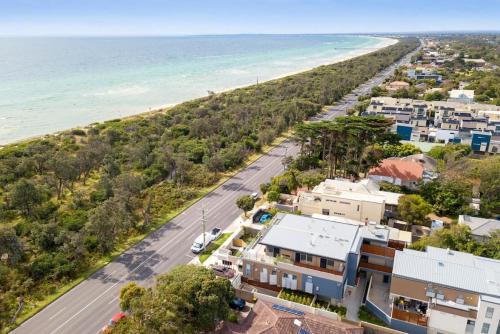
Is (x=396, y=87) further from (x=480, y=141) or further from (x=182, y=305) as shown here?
(x=182, y=305)

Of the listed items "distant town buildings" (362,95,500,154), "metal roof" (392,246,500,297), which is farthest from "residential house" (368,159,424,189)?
"distant town buildings" (362,95,500,154)

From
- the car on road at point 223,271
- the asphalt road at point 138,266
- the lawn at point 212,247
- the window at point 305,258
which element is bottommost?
the asphalt road at point 138,266

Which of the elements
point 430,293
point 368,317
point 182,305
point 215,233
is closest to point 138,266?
point 215,233

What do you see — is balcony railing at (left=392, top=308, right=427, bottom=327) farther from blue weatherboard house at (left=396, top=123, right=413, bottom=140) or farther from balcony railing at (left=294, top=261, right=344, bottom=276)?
blue weatherboard house at (left=396, top=123, right=413, bottom=140)

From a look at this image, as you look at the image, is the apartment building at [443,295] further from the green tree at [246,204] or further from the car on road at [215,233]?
the green tree at [246,204]

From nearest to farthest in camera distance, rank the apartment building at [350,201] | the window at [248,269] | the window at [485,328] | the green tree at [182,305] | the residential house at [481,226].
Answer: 1. the green tree at [182,305]
2. the window at [485,328]
3. the window at [248,269]
4. the residential house at [481,226]
5. the apartment building at [350,201]

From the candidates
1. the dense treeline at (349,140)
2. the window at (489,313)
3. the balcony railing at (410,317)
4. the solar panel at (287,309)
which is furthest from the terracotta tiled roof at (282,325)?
the dense treeline at (349,140)

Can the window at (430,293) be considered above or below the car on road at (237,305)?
above
